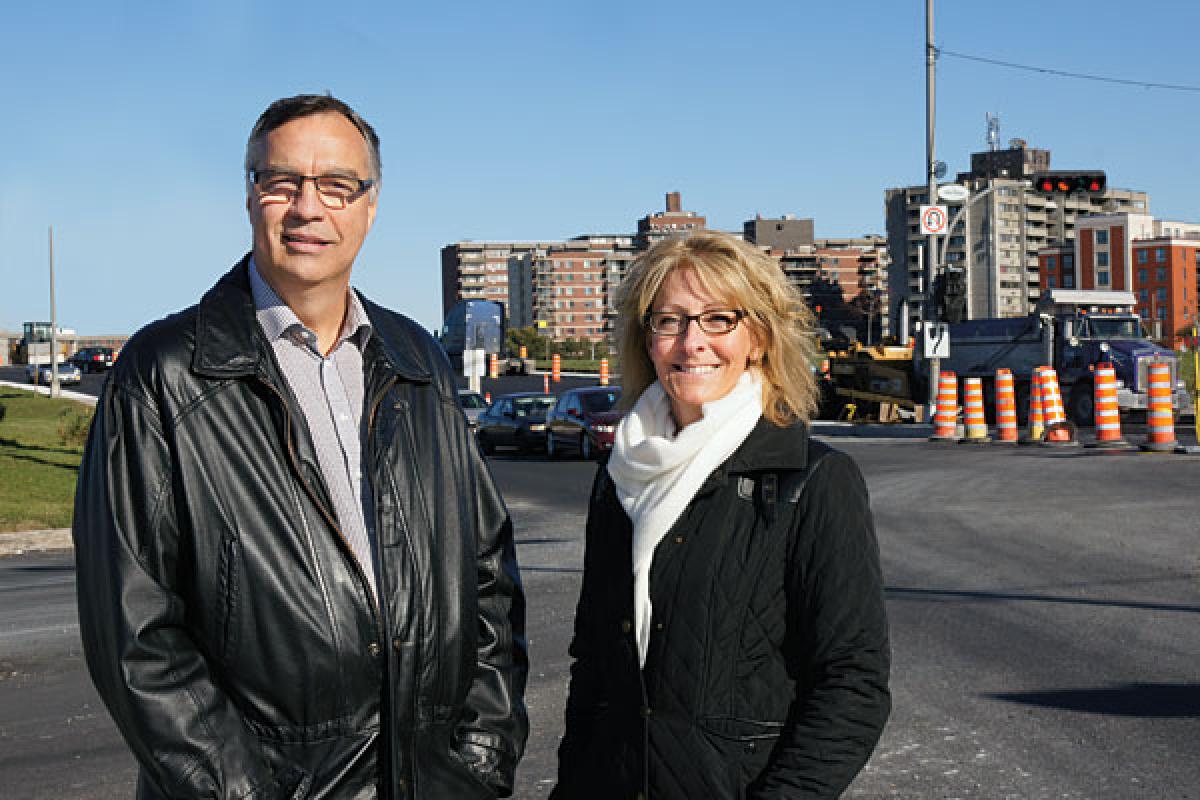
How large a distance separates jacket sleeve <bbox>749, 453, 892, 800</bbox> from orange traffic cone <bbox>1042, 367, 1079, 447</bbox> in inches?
870

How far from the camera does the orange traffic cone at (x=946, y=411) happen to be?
25578 millimetres

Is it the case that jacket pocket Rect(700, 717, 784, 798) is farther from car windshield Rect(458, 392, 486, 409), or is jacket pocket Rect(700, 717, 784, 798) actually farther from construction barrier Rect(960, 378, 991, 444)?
car windshield Rect(458, 392, 486, 409)

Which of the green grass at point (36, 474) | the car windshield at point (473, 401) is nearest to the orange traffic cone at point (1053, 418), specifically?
the car windshield at point (473, 401)

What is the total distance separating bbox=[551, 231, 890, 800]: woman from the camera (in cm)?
268

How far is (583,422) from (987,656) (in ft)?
56.4

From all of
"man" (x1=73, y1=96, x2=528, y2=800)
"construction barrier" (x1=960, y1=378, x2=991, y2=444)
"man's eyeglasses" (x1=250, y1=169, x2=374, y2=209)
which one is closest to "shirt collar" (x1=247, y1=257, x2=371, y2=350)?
"man" (x1=73, y1=96, x2=528, y2=800)

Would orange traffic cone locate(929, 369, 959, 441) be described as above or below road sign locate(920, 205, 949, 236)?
below

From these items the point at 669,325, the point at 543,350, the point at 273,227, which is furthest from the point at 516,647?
the point at 543,350

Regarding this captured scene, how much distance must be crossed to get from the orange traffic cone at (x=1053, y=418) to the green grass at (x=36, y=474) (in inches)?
639

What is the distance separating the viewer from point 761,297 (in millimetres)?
3033

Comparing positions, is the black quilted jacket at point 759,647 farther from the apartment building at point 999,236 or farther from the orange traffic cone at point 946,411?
the apartment building at point 999,236

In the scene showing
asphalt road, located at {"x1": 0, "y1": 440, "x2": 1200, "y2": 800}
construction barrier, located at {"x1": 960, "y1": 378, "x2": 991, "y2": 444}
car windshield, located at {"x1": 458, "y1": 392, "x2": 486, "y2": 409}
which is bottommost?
asphalt road, located at {"x1": 0, "y1": 440, "x2": 1200, "y2": 800}

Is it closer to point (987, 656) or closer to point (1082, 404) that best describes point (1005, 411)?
point (1082, 404)

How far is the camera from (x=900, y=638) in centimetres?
820
